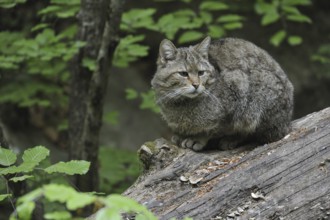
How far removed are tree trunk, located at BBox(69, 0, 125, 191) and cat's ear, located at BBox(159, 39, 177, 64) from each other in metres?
0.60

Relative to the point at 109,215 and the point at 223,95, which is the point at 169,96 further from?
the point at 109,215

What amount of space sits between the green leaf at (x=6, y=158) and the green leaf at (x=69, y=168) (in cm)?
33

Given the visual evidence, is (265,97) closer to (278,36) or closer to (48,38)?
(278,36)

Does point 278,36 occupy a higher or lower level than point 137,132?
higher

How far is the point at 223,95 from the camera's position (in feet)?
15.1

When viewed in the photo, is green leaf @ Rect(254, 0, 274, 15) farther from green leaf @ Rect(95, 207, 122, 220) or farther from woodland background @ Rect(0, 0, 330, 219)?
green leaf @ Rect(95, 207, 122, 220)

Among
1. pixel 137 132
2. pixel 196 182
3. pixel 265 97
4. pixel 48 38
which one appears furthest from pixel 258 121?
pixel 137 132

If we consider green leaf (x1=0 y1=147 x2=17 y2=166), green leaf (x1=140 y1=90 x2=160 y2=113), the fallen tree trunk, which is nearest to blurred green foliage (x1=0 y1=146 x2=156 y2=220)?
green leaf (x1=0 y1=147 x2=17 y2=166)

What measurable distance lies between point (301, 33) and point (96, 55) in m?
4.89

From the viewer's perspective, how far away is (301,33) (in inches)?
366

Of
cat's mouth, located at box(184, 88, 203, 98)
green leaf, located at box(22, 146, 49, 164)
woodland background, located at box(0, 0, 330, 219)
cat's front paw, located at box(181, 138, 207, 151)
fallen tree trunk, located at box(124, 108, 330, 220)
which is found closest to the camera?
green leaf, located at box(22, 146, 49, 164)

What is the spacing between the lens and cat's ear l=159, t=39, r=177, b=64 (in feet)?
15.3

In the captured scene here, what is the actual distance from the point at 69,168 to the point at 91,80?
89.2 inches

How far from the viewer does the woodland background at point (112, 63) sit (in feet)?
17.8
